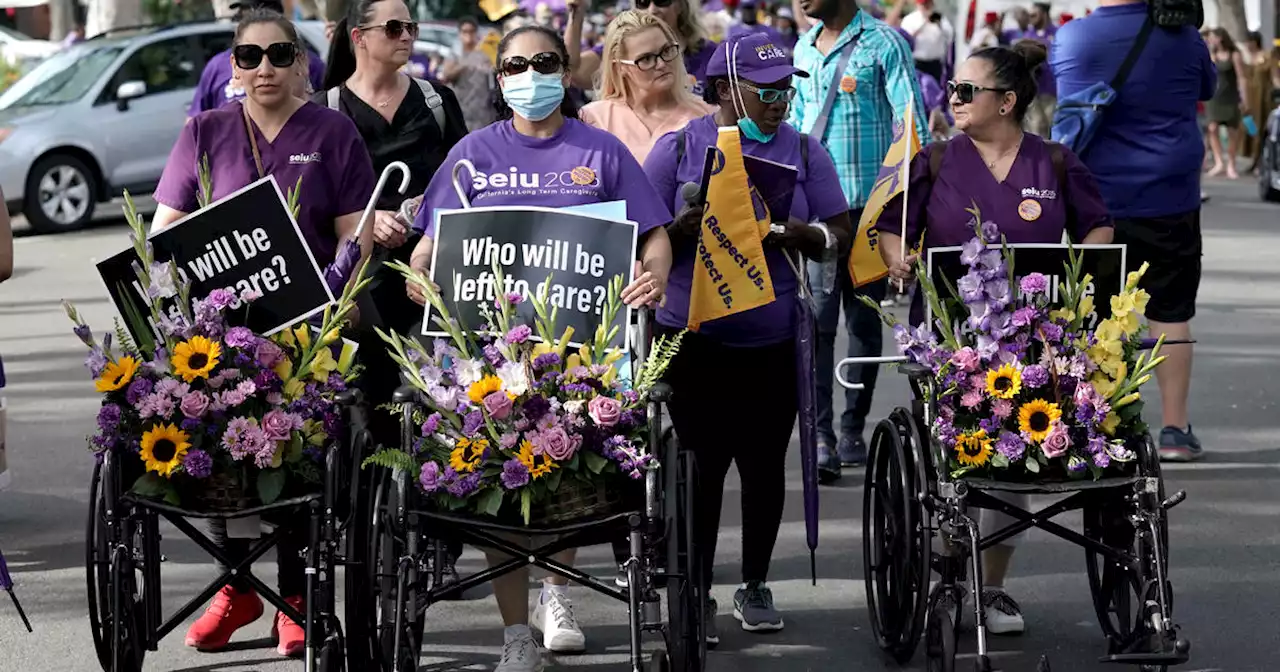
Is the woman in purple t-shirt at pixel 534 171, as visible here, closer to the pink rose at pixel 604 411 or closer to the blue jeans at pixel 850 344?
the pink rose at pixel 604 411

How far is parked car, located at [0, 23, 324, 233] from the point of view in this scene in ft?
61.5

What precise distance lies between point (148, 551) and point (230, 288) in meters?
0.74

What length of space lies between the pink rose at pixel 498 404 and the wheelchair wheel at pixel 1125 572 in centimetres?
167

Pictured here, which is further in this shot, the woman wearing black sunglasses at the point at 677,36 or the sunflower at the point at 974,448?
the woman wearing black sunglasses at the point at 677,36

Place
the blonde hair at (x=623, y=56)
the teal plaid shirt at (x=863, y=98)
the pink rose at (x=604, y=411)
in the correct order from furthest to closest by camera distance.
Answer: the teal plaid shirt at (x=863, y=98) < the blonde hair at (x=623, y=56) < the pink rose at (x=604, y=411)

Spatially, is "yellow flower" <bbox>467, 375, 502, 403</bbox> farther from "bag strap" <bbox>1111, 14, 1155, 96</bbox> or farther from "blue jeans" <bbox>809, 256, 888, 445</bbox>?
"bag strap" <bbox>1111, 14, 1155, 96</bbox>

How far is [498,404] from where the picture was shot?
5227 millimetres

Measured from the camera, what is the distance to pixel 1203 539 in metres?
7.67

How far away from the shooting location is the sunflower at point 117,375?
5461 millimetres

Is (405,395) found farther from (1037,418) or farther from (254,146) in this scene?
(1037,418)

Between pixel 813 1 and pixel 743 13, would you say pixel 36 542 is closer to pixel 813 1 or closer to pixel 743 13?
pixel 813 1

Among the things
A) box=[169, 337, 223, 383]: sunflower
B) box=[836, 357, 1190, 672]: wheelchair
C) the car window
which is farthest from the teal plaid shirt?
the car window

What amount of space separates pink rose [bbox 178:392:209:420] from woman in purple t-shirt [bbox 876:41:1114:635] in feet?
6.98

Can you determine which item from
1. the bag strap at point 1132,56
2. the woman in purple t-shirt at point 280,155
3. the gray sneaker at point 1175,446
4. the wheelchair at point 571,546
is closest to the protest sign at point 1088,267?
the wheelchair at point 571,546
